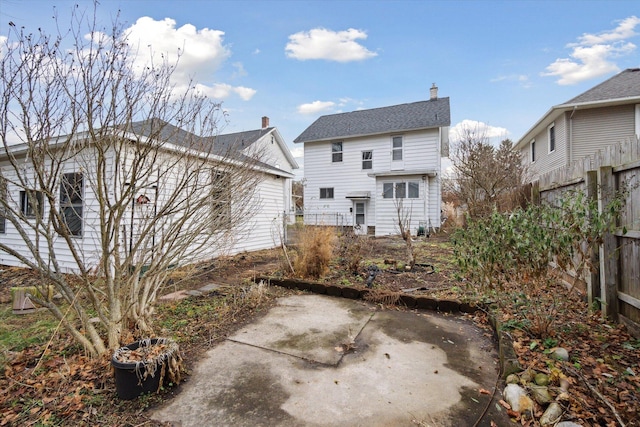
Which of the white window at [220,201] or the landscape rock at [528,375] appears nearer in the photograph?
the landscape rock at [528,375]

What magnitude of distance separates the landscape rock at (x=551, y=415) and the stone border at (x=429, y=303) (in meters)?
0.50

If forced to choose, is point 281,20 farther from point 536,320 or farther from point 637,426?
point 637,426

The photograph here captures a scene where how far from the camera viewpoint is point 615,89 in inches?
426

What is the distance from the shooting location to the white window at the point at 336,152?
56.4 ft

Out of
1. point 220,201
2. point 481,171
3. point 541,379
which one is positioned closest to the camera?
point 541,379

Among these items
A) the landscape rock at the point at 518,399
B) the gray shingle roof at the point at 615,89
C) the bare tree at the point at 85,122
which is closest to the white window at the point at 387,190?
the gray shingle roof at the point at 615,89

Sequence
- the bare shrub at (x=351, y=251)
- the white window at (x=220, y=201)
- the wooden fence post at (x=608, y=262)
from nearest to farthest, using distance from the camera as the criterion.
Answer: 1. the wooden fence post at (x=608, y=262)
2. the white window at (x=220, y=201)
3. the bare shrub at (x=351, y=251)

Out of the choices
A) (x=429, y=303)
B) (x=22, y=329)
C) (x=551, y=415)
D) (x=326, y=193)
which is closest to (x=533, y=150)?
(x=326, y=193)

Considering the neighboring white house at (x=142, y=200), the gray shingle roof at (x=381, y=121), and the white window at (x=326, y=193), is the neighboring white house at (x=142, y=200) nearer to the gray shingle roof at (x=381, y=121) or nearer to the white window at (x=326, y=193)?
the white window at (x=326, y=193)

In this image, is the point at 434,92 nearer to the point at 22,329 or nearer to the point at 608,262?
the point at 608,262

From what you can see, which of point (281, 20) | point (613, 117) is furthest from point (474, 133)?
point (281, 20)

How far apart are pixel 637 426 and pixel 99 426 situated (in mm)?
3460

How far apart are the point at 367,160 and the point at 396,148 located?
65.7 inches

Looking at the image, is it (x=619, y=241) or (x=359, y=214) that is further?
(x=359, y=214)
